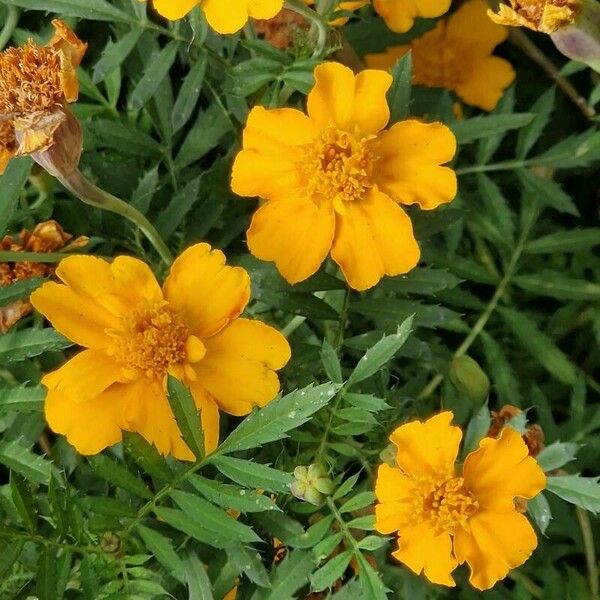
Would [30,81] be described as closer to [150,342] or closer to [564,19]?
[150,342]

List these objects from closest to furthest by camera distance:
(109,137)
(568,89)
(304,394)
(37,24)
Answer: (304,394) → (109,137) → (37,24) → (568,89)

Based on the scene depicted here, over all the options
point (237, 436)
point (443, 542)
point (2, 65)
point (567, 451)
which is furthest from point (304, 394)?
point (2, 65)

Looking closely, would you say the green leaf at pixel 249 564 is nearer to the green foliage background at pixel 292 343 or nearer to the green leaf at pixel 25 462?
the green foliage background at pixel 292 343

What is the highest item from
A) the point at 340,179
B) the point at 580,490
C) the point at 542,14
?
the point at 542,14

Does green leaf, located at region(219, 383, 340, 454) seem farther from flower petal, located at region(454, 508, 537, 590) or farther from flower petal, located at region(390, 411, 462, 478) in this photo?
flower petal, located at region(454, 508, 537, 590)

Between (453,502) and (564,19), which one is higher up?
(564,19)

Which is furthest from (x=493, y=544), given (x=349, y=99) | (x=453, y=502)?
(x=349, y=99)

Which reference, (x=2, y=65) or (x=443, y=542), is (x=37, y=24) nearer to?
(x=2, y=65)
